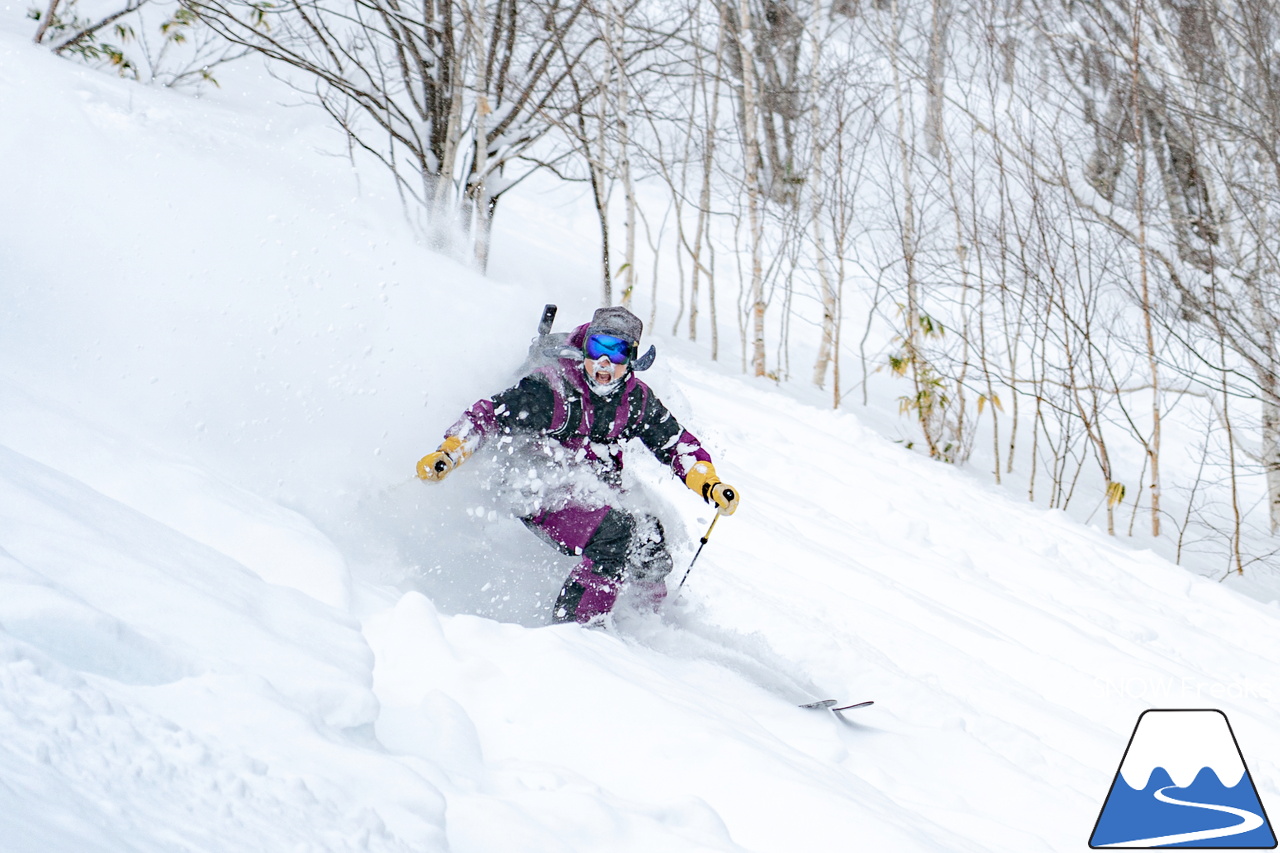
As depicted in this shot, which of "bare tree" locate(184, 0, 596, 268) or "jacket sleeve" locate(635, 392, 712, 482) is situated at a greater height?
"bare tree" locate(184, 0, 596, 268)

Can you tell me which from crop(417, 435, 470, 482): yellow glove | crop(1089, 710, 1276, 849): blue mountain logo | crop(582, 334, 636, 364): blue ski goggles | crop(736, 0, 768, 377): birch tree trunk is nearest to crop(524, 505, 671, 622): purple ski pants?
crop(417, 435, 470, 482): yellow glove

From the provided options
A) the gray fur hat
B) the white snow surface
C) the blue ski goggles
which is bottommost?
the white snow surface

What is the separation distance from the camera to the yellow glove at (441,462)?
3.43m

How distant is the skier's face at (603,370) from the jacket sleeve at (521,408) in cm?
18

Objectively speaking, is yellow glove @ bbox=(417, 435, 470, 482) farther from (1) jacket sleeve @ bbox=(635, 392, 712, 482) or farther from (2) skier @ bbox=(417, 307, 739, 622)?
(1) jacket sleeve @ bbox=(635, 392, 712, 482)

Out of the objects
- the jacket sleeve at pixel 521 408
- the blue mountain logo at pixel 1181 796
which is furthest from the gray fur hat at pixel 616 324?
the blue mountain logo at pixel 1181 796

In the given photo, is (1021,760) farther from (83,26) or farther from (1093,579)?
(83,26)

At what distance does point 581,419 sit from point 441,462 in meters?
0.61

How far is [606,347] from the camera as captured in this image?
368cm

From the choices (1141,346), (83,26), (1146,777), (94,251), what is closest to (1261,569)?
(1141,346)

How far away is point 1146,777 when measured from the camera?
9.93 feet

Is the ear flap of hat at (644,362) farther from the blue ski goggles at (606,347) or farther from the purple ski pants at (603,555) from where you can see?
the purple ski pants at (603,555)

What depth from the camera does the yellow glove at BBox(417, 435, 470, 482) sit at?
3.43 meters

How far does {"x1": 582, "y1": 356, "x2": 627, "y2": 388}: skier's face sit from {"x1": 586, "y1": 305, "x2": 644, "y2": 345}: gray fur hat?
108 mm
